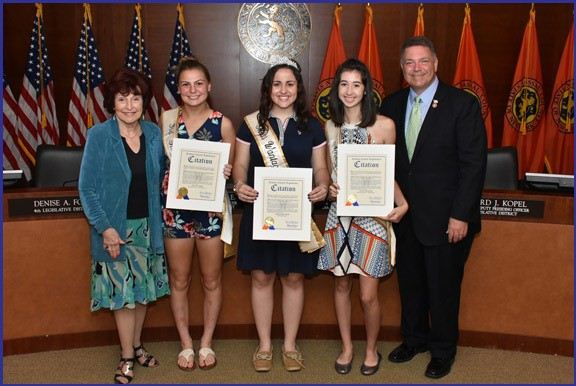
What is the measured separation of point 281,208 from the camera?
2674 millimetres

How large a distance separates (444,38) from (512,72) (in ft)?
2.62

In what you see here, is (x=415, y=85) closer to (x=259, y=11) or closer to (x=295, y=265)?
(x=295, y=265)

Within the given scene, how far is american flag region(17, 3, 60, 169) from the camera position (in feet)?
17.6

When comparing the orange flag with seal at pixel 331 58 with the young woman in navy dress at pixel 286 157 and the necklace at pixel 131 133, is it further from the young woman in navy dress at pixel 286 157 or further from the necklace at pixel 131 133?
A: the necklace at pixel 131 133

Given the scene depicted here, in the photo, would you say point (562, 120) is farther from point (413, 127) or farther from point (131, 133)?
point (131, 133)

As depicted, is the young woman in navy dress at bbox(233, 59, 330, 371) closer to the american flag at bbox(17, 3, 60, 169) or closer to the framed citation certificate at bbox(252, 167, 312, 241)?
the framed citation certificate at bbox(252, 167, 312, 241)

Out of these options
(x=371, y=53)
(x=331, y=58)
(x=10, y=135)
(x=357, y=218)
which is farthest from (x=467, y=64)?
(x=10, y=135)

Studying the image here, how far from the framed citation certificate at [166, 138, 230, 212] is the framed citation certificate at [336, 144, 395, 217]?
0.56 m

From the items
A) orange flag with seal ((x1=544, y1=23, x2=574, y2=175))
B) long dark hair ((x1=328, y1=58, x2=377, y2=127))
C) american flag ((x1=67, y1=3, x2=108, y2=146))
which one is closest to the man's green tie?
long dark hair ((x1=328, y1=58, x2=377, y2=127))

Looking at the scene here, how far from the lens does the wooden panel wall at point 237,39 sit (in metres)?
5.75

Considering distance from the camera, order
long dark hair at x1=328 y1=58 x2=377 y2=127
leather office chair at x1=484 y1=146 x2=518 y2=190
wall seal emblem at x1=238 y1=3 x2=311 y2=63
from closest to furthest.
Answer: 1. long dark hair at x1=328 y1=58 x2=377 y2=127
2. leather office chair at x1=484 y1=146 x2=518 y2=190
3. wall seal emblem at x1=238 y1=3 x2=311 y2=63

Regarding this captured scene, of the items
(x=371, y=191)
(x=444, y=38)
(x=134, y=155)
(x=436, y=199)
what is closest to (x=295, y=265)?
(x=371, y=191)

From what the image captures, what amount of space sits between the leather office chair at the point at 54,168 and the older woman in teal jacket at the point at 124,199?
4.14 ft

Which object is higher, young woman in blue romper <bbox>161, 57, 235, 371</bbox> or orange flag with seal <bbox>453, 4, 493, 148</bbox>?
orange flag with seal <bbox>453, 4, 493, 148</bbox>
